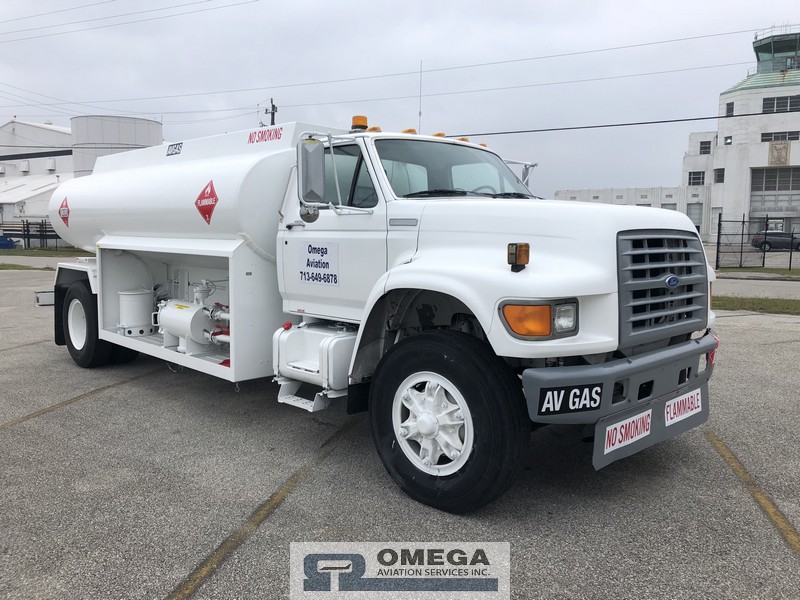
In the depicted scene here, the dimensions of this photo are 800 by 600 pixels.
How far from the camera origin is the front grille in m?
3.49

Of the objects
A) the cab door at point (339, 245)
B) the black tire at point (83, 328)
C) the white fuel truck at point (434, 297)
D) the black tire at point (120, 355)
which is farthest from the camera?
the black tire at point (120, 355)

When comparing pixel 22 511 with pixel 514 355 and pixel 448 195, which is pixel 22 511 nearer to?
pixel 514 355

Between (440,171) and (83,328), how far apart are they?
5.30 metres

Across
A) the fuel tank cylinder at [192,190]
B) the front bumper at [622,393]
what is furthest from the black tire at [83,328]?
the front bumper at [622,393]

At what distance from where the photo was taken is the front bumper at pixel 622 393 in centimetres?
331

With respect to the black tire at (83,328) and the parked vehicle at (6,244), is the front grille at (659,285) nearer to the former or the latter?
the black tire at (83,328)

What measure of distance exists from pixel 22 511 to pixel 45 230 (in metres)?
43.8

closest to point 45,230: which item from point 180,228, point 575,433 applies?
point 180,228

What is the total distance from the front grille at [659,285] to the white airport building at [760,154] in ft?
166

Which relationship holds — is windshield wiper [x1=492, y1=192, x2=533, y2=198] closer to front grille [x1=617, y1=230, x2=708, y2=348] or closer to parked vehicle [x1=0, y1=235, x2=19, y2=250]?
front grille [x1=617, y1=230, x2=708, y2=348]

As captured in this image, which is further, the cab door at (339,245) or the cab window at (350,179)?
the cab window at (350,179)

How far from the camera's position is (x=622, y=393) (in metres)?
3.58

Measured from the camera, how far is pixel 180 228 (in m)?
5.90

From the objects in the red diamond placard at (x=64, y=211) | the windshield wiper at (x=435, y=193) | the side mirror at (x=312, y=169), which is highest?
the side mirror at (x=312, y=169)
